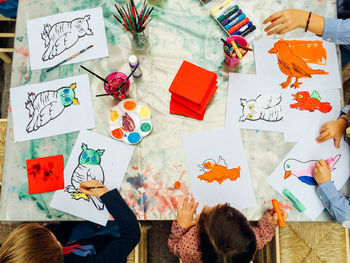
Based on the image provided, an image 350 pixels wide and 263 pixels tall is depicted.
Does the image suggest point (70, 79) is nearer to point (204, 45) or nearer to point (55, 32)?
point (55, 32)

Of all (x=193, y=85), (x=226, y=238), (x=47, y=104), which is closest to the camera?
(x=226, y=238)

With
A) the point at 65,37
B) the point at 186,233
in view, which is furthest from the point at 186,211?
the point at 65,37

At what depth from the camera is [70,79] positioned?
3.23 feet

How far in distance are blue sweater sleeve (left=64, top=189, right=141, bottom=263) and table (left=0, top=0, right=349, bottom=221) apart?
1.3 inches

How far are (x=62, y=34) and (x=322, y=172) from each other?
1.11 metres

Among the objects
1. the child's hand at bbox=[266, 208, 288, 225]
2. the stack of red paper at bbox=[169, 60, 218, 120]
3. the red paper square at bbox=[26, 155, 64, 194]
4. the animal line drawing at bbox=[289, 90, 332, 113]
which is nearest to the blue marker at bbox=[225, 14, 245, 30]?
the stack of red paper at bbox=[169, 60, 218, 120]

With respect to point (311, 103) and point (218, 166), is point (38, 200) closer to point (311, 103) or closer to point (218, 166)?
point (218, 166)

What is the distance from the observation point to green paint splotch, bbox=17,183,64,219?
0.91m

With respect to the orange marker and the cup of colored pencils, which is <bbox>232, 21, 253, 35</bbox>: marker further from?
the orange marker

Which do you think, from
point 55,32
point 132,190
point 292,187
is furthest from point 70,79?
point 292,187

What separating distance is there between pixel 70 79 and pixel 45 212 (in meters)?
0.51

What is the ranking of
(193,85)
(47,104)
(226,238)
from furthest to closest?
1. (47,104)
2. (193,85)
3. (226,238)

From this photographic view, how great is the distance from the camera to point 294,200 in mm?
886

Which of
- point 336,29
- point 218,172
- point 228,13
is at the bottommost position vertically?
point 218,172
